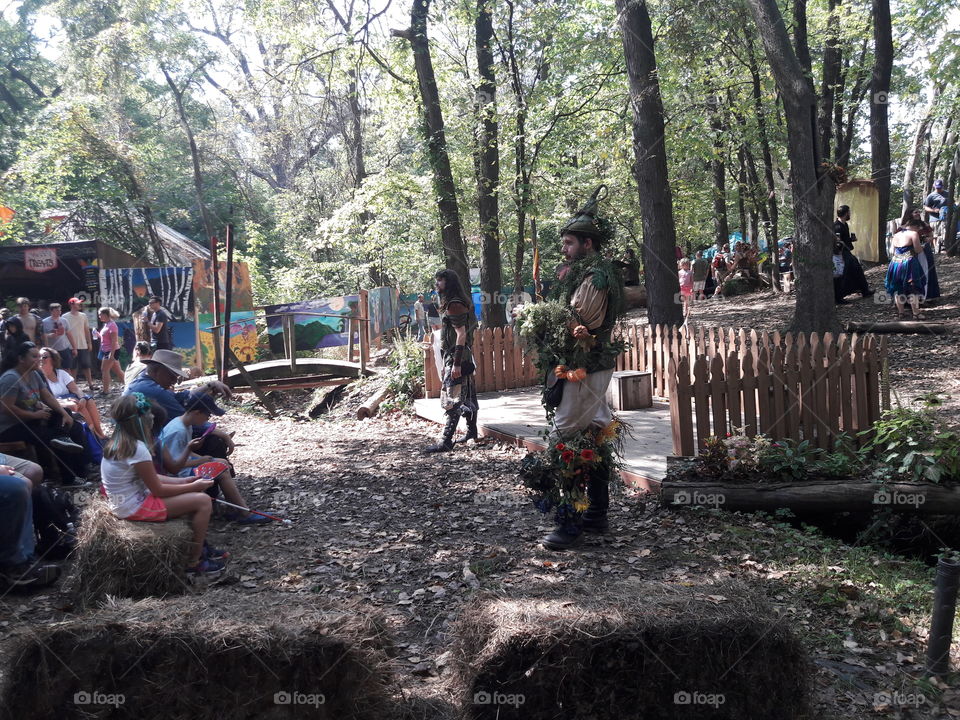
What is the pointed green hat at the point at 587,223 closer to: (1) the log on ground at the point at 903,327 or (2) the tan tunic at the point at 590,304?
(2) the tan tunic at the point at 590,304

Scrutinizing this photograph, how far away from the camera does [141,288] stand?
19.8m

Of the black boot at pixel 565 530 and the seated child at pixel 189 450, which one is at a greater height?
the seated child at pixel 189 450

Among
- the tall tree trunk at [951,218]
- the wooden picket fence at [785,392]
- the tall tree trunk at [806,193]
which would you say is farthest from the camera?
the tall tree trunk at [951,218]

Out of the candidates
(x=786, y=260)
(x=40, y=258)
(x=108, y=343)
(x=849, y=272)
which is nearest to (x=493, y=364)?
(x=849, y=272)

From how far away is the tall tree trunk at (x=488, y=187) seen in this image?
1488 centimetres

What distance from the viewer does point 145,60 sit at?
28734 mm

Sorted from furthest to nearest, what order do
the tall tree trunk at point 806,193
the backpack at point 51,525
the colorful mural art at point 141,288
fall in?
the colorful mural art at point 141,288, the tall tree trunk at point 806,193, the backpack at point 51,525

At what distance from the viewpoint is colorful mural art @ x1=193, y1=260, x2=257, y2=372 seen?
18844 millimetres

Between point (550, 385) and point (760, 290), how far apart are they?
1623cm

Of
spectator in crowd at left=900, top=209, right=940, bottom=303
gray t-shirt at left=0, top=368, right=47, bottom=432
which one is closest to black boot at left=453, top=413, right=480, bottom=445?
gray t-shirt at left=0, top=368, right=47, bottom=432

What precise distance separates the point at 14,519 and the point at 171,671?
114 inches

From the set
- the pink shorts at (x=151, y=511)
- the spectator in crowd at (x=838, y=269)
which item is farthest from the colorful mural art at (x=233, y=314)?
the pink shorts at (x=151, y=511)

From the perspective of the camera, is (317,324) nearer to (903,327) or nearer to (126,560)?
(903,327)

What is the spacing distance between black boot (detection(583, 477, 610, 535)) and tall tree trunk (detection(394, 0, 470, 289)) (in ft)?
28.5
